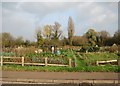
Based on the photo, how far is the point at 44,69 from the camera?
14.8 meters

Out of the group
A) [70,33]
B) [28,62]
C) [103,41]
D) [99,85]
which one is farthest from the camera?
[70,33]

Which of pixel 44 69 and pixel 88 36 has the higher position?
pixel 88 36

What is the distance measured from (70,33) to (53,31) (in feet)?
20.3

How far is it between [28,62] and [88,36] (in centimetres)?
4142

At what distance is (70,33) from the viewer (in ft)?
206

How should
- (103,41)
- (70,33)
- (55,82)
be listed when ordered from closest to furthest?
(55,82), (103,41), (70,33)

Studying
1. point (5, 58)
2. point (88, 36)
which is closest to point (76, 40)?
point (88, 36)

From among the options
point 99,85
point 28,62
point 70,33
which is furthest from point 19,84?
point 70,33

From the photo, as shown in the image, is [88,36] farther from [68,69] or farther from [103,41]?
[68,69]

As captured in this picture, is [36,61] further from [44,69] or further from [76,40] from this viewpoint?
[76,40]

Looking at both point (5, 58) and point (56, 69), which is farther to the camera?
point (5, 58)

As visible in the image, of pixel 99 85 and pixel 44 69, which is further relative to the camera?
pixel 44 69

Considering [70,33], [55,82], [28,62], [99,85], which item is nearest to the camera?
[99,85]

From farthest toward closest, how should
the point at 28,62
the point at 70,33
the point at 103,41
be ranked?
1. the point at 70,33
2. the point at 103,41
3. the point at 28,62
